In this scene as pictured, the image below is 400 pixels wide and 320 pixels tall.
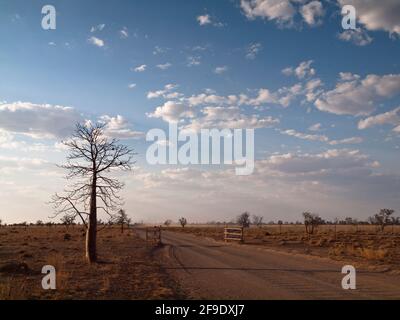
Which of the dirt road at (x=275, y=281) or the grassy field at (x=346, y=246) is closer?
the dirt road at (x=275, y=281)

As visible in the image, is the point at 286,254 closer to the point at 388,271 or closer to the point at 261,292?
the point at 388,271

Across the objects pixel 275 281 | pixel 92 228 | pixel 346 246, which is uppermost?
pixel 92 228

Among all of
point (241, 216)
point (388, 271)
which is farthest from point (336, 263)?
point (241, 216)

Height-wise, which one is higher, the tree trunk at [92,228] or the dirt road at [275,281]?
the tree trunk at [92,228]

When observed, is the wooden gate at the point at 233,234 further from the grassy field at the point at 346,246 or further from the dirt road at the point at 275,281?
the dirt road at the point at 275,281

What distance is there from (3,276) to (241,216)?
91.5m

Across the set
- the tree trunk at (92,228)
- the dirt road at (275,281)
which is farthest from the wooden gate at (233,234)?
the tree trunk at (92,228)

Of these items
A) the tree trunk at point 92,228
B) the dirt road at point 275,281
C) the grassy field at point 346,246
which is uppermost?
the tree trunk at point 92,228

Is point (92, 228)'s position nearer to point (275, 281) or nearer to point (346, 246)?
point (275, 281)

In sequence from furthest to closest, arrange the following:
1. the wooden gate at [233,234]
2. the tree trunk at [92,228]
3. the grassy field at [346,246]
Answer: the wooden gate at [233,234], the grassy field at [346,246], the tree trunk at [92,228]

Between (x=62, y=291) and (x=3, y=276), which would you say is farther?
(x=3, y=276)

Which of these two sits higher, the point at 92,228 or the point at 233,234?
the point at 92,228

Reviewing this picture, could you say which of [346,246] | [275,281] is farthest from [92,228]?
[346,246]
